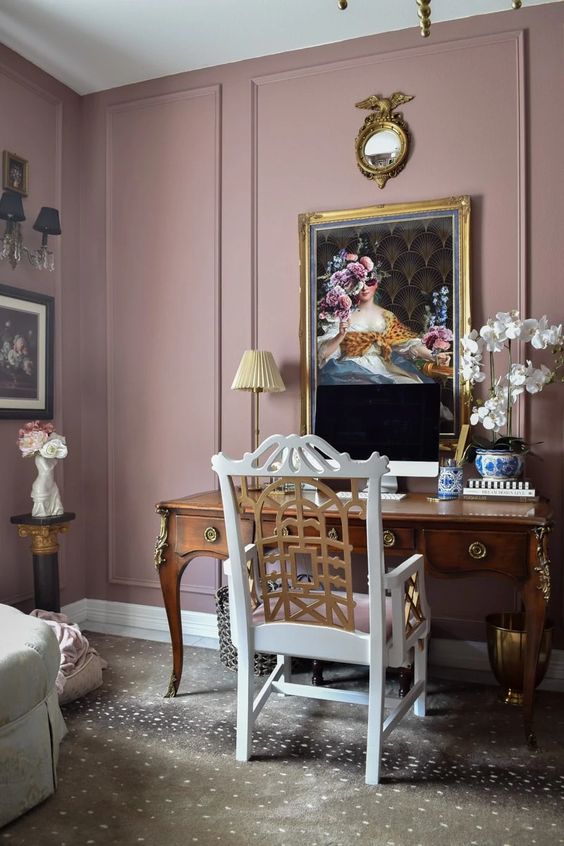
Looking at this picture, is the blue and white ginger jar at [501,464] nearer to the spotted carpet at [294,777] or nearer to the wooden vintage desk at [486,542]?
the wooden vintage desk at [486,542]

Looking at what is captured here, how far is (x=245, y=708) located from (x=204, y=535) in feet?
2.35

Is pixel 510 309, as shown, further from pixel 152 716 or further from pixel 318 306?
pixel 152 716

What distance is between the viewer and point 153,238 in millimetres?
3854

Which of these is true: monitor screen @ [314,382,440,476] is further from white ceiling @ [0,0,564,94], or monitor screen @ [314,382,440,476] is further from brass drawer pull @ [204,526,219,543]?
white ceiling @ [0,0,564,94]

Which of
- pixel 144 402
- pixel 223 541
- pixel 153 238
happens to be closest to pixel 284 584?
pixel 223 541

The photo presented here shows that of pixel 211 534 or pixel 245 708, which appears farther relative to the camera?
pixel 211 534

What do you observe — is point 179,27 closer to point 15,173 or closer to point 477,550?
point 15,173

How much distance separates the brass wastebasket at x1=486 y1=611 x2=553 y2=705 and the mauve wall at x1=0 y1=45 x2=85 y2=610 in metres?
2.24

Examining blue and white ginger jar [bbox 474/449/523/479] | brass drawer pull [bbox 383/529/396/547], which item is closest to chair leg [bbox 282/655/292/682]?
brass drawer pull [bbox 383/529/396/547]

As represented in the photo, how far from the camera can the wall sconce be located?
3410 millimetres

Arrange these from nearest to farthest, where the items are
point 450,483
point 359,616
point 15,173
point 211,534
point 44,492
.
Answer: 1. point 359,616
2. point 211,534
3. point 450,483
4. point 44,492
5. point 15,173

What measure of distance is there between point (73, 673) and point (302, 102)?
2.81 metres

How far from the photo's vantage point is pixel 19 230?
3.52 metres

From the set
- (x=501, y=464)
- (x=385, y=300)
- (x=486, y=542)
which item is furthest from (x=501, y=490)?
(x=385, y=300)
